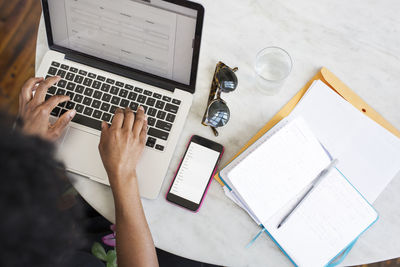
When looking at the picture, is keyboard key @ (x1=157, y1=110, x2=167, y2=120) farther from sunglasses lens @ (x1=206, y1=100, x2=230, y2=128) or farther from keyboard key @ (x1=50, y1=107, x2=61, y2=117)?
keyboard key @ (x1=50, y1=107, x2=61, y2=117)

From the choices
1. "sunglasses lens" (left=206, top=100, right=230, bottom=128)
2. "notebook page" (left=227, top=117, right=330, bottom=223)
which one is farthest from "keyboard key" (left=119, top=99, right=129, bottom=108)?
"notebook page" (left=227, top=117, right=330, bottom=223)

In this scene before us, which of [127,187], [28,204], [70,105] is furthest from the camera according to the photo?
[70,105]

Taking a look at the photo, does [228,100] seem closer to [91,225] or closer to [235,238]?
[235,238]

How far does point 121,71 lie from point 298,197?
55 cm

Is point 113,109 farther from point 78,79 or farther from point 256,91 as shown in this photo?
point 256,91

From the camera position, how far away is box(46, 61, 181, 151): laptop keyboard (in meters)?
0.89

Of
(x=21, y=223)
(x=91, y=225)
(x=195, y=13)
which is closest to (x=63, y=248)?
(x=21, y=223)

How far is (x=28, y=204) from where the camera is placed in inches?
19.4

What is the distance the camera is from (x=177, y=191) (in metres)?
0.86

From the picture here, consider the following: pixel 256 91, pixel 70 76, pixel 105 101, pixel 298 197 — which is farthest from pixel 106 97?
pixel 298 197

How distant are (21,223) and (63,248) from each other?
111 mm

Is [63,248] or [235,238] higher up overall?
[63,248]

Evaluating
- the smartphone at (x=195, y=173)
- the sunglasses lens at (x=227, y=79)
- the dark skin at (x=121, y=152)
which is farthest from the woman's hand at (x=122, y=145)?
the sunglasses lens at (x=227, y=79)

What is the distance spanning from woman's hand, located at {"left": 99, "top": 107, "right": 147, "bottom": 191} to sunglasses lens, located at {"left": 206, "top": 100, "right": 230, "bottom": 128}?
0.16 meters
